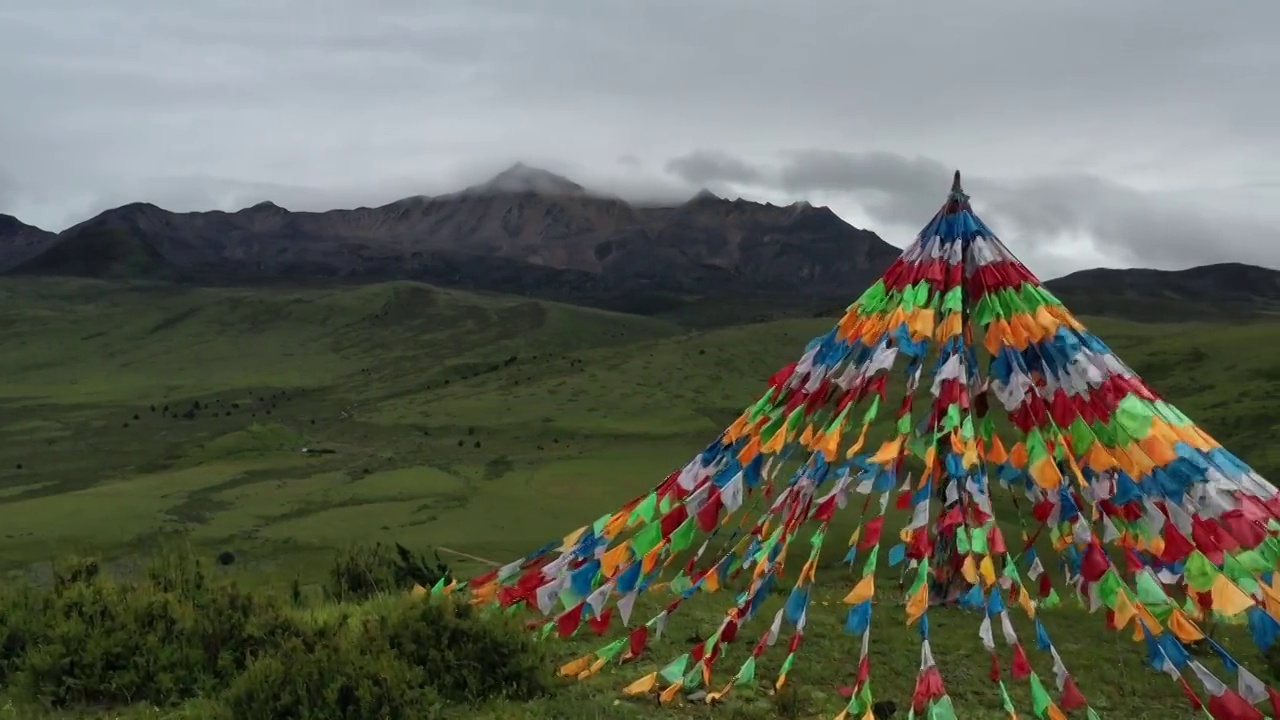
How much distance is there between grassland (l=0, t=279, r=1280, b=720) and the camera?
10.0 metres

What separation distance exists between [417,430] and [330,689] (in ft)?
197

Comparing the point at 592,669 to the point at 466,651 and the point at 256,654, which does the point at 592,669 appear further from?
the point at 256,654

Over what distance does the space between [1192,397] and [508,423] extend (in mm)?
44934

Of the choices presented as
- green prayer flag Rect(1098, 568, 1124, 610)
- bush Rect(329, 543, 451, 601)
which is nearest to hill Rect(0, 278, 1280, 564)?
bush Rect(329, 543, 451, 601)

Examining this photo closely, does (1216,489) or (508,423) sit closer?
(1216,489)

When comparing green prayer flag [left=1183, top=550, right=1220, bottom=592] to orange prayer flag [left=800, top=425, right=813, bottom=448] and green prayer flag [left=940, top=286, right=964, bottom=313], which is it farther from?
orange prayer flag [left=800, top=425, right=813, bottom=448]

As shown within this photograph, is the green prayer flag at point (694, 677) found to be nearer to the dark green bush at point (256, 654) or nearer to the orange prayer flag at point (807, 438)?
the dark green bush at point (256, 654)

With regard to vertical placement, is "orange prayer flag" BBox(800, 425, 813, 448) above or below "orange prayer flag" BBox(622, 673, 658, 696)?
above

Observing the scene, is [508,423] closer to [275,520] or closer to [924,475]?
[275,520]

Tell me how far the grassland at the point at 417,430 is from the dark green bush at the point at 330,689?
47cm

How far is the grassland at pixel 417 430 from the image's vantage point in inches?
396

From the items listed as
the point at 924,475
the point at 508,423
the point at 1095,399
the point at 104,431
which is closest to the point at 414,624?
the point at 924,475

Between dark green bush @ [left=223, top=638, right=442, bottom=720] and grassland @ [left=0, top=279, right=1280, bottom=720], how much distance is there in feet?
1.55

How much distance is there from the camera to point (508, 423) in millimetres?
64625
